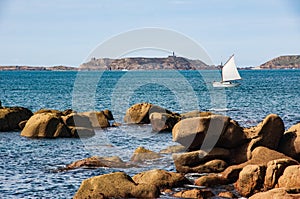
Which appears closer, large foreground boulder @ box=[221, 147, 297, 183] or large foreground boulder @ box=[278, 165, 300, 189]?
large foreground boulder @ box=[278, 165, 300, 189]

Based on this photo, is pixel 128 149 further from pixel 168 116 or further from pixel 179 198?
pixel 179 198

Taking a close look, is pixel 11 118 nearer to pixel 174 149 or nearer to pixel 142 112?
pixel 142 112

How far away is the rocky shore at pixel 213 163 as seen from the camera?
23094mm

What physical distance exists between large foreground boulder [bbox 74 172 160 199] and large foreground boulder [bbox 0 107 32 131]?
2558 centimetres

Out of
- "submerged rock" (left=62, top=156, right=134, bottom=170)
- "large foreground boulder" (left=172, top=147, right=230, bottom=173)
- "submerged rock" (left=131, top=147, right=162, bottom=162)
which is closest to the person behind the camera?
"large foreground boulder" (left=172, top=147, right=230, bottom=173)

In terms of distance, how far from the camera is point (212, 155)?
2908 centimetres

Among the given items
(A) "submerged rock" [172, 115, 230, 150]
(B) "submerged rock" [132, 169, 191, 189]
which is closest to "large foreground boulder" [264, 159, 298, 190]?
(B) "submerged rock" [132, 169, 191, 189]

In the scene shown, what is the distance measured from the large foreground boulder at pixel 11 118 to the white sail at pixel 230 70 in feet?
262

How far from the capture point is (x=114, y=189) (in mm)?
22922

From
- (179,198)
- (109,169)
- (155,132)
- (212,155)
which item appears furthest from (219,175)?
(155,132)

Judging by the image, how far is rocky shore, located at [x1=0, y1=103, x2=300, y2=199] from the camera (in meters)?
23.1

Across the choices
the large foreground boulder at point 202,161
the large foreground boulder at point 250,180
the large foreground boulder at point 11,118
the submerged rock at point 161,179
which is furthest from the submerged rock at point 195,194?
the large foreground boulder at point 11,118

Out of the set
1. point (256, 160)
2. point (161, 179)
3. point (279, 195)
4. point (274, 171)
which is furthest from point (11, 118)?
point (279, 195)

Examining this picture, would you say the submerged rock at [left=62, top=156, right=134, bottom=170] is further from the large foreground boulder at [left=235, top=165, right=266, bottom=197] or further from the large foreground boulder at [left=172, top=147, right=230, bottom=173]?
the large foreground boulder at [left=235, top=165, right=266, bottom=197]
